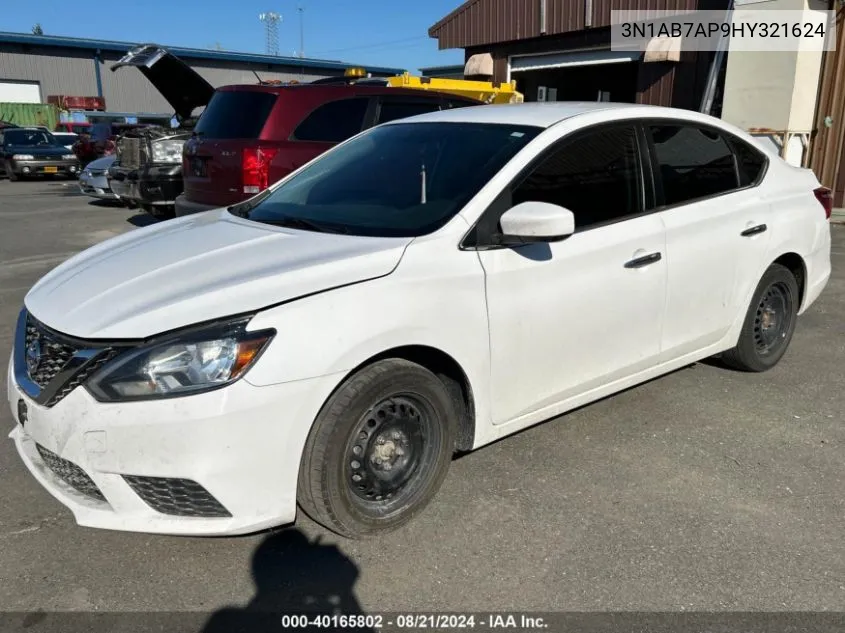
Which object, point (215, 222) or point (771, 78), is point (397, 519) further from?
point (771, 78)

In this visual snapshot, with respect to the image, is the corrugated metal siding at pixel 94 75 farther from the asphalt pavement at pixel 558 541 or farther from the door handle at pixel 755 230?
the asphalt pavement at pixel 558 541

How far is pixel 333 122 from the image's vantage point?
22.5ft

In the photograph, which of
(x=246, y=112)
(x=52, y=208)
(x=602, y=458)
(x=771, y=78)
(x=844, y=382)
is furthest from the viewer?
(x=52, y=208)

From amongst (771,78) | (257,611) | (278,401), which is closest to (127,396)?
(278,401)

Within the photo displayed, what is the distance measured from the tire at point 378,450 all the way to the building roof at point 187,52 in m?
42.6

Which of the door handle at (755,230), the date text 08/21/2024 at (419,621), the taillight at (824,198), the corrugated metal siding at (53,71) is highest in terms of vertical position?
the corrugated metal siding at (53,71)

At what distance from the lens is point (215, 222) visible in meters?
3.64

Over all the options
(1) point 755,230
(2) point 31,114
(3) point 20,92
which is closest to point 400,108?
(1) point 755,230

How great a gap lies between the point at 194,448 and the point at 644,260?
229cm

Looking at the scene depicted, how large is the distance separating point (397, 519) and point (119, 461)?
1106 mm

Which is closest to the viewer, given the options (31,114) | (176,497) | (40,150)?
(176,497)

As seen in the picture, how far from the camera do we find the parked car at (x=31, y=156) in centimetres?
2012

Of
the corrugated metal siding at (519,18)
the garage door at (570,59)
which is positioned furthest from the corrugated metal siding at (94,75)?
the garage door at (570,59)

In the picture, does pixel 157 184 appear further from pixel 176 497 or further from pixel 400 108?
pixel 176 497
